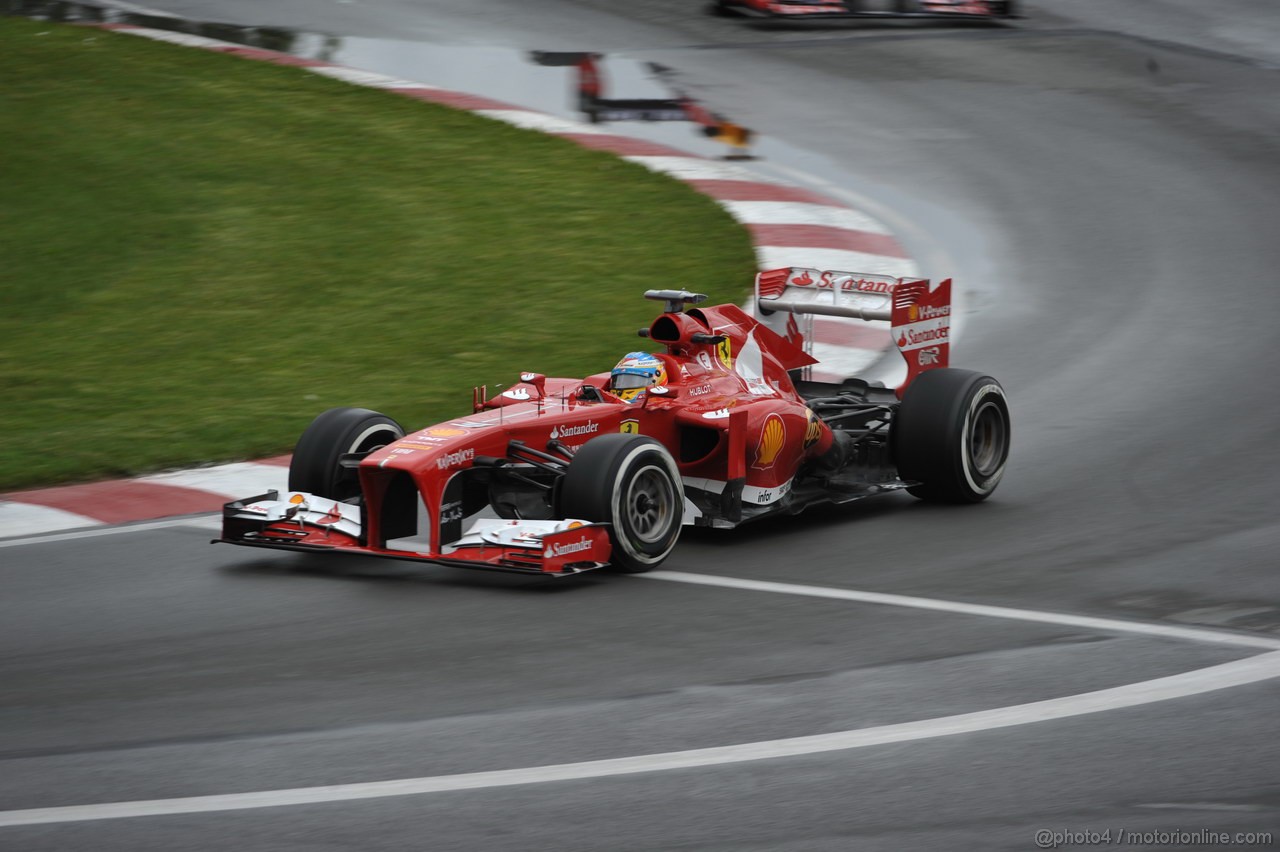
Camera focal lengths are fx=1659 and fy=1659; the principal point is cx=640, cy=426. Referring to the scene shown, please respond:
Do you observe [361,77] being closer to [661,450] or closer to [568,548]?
[661,450]

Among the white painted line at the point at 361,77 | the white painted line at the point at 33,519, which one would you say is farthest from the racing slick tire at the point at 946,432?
the white painted line at the point at 361,77

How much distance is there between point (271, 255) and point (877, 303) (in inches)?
269

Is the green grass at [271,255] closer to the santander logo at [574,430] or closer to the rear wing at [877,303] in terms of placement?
the rear wing at [877,303]

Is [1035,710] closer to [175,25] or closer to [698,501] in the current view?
[698,501]

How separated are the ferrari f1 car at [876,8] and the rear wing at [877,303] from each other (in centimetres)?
1441

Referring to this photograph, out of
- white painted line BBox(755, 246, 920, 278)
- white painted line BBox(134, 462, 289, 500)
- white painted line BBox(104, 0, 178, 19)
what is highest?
white painted line BBox(104, 0, 178, 19)

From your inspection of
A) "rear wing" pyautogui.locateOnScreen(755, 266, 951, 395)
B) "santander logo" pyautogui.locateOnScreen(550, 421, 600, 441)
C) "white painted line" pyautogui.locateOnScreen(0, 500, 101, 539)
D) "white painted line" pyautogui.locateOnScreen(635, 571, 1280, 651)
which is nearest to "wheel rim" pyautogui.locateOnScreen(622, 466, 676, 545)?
"white painted line" pyautogui.locateOnScreen(635, 571, 1280, 651)

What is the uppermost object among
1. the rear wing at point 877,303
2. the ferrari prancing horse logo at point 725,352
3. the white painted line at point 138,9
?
the white painted line at point 138,9

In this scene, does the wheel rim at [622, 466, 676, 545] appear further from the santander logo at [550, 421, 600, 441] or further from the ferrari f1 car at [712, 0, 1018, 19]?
the ferrari f1 car at [712, 0, 1018, 19]

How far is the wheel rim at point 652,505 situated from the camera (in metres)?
8.05

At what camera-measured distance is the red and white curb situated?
9.48 metres

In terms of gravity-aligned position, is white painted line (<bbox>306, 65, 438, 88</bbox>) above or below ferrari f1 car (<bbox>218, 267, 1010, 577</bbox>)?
above

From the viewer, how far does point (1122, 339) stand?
510 inches

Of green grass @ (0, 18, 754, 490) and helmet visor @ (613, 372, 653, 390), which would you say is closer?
helmet visor @ (613, 372, 653, 390)
